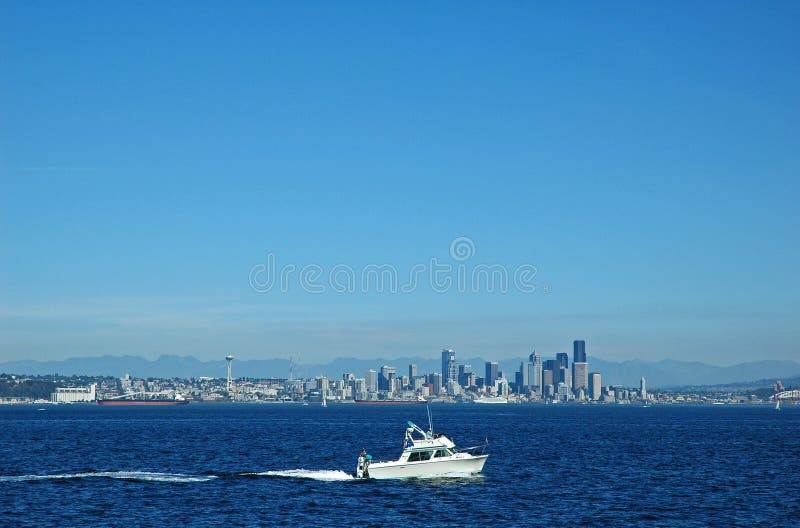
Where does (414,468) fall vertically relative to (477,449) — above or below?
above

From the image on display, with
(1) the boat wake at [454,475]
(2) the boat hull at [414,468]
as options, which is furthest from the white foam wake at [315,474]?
(1) the boat wake at [454,475]

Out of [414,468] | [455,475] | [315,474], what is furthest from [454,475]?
[315,474]

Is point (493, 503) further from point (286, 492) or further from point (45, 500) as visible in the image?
point (45, 500)

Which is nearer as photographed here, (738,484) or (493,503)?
(493,503)

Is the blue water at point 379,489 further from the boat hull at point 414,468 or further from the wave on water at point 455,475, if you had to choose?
the boat hull at point 414,468

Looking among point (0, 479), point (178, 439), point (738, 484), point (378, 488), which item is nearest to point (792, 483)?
point (738, 484)

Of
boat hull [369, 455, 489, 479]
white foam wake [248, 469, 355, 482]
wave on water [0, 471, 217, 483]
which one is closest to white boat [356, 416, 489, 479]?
boat hull [369, 455, 489, 479]

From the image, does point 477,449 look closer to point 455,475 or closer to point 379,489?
point 455,475

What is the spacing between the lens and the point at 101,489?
317 ft

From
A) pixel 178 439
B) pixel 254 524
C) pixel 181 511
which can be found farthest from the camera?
pixel 178 439

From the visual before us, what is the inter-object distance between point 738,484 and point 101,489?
6653 cm

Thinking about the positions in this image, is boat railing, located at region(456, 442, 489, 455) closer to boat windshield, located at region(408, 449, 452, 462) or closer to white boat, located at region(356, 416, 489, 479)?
white boat, located at region(356, 416, 489, 479)

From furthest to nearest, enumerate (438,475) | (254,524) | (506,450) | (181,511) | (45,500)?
(506,450) < (438,475) < (45,500) < (181,511) < (254,524)

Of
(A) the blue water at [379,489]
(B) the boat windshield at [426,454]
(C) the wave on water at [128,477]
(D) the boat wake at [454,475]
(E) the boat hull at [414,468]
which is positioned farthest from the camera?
(C) the wave on water at [128,477]
